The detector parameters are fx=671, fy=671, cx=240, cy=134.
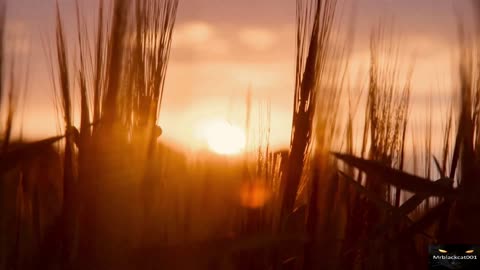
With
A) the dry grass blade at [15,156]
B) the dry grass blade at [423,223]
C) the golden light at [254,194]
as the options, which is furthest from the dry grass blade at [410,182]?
the dry grass blade at [15,156]

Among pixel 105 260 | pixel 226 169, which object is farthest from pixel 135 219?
pixel 226 169

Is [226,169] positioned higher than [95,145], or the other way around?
[95,145]

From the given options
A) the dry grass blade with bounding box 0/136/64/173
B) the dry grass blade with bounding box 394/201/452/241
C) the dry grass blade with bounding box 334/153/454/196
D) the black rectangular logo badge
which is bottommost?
the black rectangular logo badge

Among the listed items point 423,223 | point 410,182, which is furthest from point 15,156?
point 423,223

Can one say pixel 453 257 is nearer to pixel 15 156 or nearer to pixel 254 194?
pixel 254 194

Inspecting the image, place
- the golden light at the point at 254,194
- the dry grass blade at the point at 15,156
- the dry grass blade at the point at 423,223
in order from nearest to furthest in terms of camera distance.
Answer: the dry grass blade at the point at 15,156
the dry grass blade at the point at 423,223
the golden light at the point at 254,194

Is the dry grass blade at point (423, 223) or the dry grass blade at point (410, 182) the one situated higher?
the dry grass blade at point (410, 182)

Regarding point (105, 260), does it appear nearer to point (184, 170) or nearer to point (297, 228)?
point (297, 228)

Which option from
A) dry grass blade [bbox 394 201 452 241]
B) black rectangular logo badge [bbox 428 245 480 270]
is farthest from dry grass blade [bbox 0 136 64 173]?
black rectangular logo badge [bbox 428 245 480 270]

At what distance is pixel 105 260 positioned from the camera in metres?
1.06

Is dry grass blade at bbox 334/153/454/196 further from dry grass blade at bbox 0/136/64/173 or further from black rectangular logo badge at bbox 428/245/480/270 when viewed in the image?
dry grass blade at bbox 0/136/64/173

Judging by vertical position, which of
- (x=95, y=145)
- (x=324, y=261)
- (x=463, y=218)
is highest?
(x=95, y=145)

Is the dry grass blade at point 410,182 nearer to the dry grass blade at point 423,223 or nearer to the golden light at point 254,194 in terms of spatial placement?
the dry grass blade at point 423,223

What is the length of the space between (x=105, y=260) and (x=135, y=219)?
0.11 m
